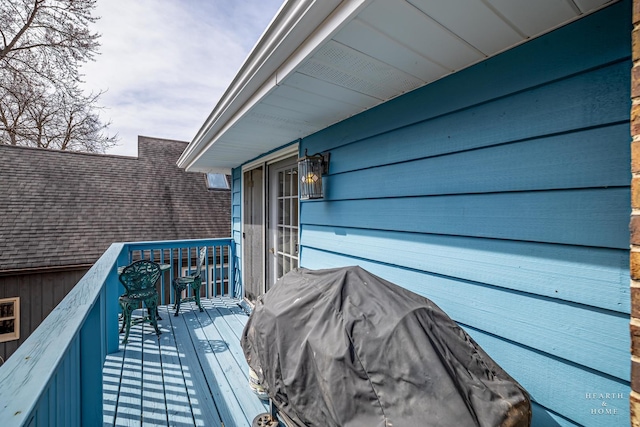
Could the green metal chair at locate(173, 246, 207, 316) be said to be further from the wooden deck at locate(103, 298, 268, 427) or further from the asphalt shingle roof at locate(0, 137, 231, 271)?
the asphalt shingle roof at locate(0, 137, 231, 271)

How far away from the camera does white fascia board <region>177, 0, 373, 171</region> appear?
3.45 feet

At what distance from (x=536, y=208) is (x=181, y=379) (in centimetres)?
281

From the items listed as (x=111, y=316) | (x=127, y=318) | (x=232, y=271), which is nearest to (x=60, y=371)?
(x=111, y=316)

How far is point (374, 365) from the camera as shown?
0.94 meters

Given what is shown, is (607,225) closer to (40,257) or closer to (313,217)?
(313,217)

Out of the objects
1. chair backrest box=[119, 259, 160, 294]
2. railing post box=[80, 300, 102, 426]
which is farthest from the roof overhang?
chair backrest box=[119, 259, 160, 294]

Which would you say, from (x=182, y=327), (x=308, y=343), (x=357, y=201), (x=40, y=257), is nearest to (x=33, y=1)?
(x=40, y=257)

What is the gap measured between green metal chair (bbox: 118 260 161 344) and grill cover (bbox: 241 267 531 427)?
2.63 meters

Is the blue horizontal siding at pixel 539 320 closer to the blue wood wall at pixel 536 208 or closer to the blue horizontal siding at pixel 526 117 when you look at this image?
the blue wood wall at pixel 536 208

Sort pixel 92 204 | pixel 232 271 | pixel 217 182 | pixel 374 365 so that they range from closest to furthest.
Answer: pixel 374 365 < pixel 232 271 < pixel 92 204 < pixel 217 182

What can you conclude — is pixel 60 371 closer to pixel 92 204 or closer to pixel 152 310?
pixel 152 310

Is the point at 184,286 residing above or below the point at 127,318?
above

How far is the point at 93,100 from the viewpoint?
847cm

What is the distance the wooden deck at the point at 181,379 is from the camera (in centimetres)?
196
